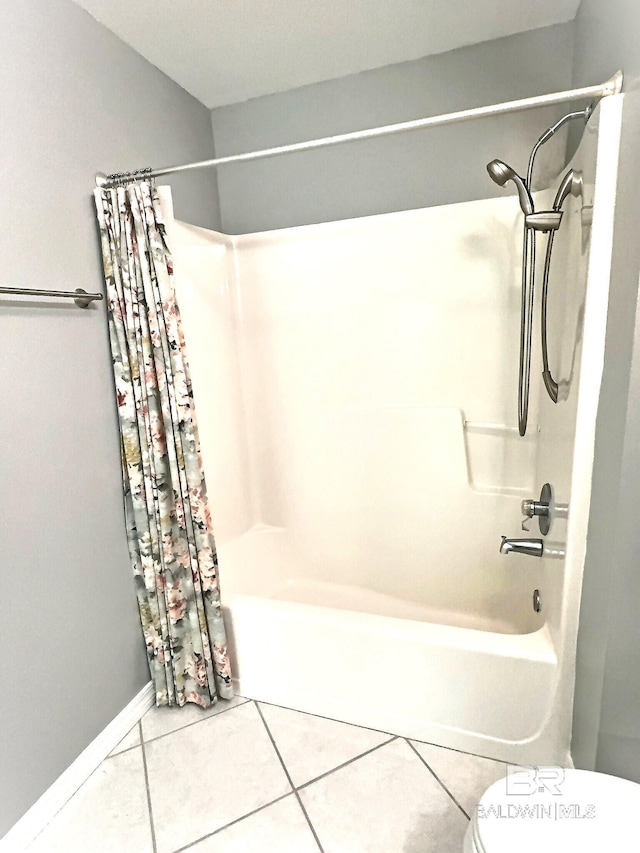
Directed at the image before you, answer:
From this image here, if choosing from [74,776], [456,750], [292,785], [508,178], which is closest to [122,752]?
[74,776]

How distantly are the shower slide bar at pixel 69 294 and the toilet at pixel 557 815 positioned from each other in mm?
1498

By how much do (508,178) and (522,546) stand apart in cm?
114

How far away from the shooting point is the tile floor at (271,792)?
1.35 metres

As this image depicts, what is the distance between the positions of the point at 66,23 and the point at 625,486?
1.95m

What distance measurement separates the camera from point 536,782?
0.95 m

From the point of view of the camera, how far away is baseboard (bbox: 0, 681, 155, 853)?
135 cm

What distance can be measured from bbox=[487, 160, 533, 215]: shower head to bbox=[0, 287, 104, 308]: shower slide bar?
1.26m

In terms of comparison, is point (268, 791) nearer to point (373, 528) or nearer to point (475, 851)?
point (475, 851)

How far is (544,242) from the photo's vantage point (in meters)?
1.88

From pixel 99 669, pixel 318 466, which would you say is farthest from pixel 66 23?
Answer: pixel 99 669

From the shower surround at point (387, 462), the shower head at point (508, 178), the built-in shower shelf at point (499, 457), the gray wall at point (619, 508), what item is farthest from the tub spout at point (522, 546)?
the shower head at point (508, 178)

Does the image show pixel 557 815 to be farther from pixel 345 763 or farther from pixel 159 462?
pixel 159 462

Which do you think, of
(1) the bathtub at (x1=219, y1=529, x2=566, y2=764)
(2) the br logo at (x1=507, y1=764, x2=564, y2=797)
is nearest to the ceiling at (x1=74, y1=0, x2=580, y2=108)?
(1) the bathtub at (x1=219, y1=529, x2=566, y2=764)

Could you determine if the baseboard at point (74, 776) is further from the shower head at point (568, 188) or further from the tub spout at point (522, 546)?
the shower head at point (568, 188)
